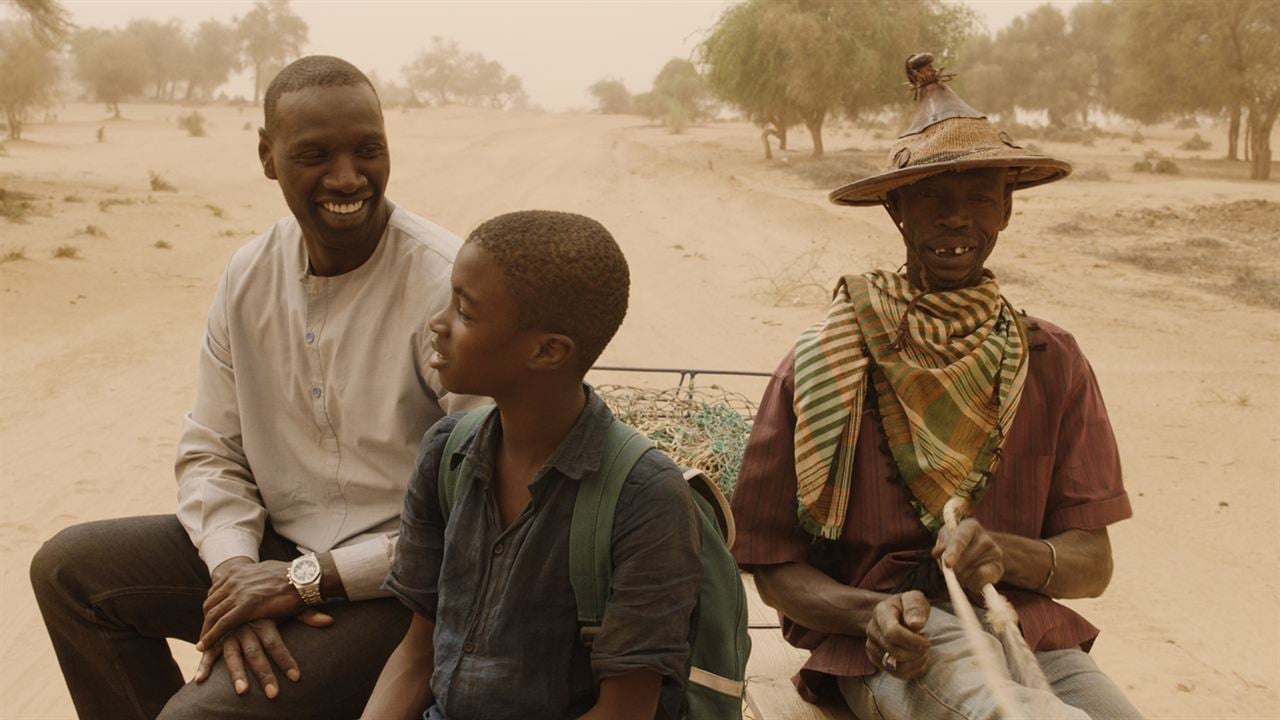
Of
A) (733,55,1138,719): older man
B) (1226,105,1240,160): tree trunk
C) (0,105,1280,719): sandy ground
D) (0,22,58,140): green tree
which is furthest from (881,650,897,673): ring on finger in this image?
(0,22,58,140): green tree

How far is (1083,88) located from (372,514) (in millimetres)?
45582

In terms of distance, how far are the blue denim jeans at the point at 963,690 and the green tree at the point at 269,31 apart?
2296 inches

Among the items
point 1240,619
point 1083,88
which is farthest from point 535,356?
point 1083,88

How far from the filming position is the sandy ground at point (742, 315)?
495 centimetres

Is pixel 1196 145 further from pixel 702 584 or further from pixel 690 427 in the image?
pixel 702 584

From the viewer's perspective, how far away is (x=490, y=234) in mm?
1870

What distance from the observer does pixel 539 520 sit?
6.32ft

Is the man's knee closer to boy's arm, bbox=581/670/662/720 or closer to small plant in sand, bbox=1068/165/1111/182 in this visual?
boy's arm, bbox=581/670/662/720

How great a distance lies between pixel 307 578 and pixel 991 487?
148 cm

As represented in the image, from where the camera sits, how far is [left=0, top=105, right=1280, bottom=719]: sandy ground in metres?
4.95

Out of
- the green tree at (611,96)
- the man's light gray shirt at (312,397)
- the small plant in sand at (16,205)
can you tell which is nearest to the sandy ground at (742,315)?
the small plant in sand at (16,205)

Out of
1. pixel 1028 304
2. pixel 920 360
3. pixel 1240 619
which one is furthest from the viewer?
pixel 1028 304

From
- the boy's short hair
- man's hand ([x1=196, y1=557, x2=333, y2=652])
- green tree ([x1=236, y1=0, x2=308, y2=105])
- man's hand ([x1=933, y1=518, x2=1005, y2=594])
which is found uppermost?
green tree ([x1=236, y1=0, x2=308, y2=105])

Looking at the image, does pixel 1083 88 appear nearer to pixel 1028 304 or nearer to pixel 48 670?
pixel 1028 304
